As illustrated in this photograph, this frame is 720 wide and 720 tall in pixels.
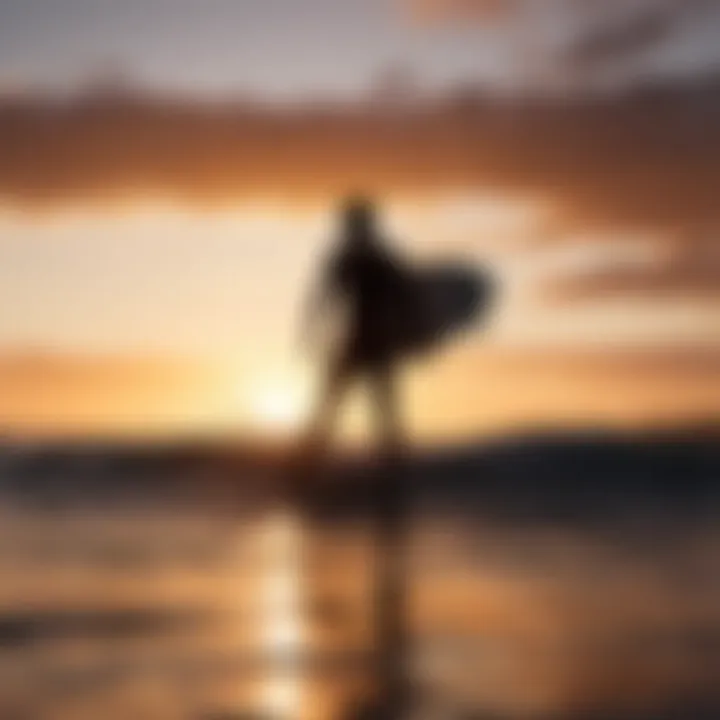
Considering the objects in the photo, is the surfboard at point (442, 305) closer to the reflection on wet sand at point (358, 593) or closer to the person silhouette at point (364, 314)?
the person silhouette at point (364, 314)

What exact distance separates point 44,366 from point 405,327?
1.78 ft

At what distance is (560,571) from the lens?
6.79ft

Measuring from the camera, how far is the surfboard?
77.7 inches

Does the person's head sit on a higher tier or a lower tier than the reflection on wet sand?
higher

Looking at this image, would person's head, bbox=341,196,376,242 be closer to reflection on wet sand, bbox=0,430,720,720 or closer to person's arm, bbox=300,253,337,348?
person's arm, bbox=300,253,337,348

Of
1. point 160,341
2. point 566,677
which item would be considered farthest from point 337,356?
point 566,677

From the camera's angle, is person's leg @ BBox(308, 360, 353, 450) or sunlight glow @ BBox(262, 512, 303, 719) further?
person's leg @ BBox(308, 360, 353, 450)

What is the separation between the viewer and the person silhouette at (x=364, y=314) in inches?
77.2

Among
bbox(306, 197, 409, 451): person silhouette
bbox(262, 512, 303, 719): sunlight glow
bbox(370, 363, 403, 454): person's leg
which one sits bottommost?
bbox(262, 512, 303, 719): sunlight glow

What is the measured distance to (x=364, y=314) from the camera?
6.40 ft

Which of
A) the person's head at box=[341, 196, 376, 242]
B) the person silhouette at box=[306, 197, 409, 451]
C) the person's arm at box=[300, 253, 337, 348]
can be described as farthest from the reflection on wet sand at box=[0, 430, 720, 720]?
the person's head at box=[341, 196, 376, 242]

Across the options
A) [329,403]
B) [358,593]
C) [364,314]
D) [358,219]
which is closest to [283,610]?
[358,593]

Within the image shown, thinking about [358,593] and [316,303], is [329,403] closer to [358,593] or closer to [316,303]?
[316,303]

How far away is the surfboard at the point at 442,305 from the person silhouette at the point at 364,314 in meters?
0.02
